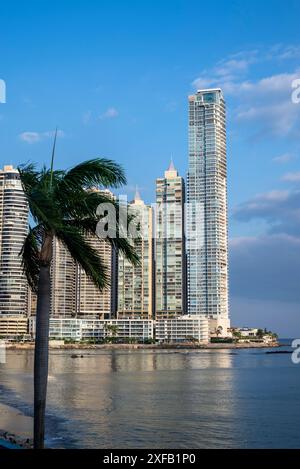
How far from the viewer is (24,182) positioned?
1181 centimetres

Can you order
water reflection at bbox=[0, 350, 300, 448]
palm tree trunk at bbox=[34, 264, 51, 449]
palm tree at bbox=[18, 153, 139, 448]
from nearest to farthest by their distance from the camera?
palm tree trunk at bbox=[34, 264, 51, 449] < palm tree at bbox=[18, 153, 139, 448] < water reflection at bbox=[0, 350, 300, 448]

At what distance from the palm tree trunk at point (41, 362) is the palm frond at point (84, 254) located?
1.03 metres

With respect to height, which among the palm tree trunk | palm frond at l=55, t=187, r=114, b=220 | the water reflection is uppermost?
palm frond at l=55, t=187, r=114, b=220

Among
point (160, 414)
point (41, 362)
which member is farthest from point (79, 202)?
point (160, 414)

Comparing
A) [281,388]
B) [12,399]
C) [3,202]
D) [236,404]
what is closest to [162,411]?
[236,404]

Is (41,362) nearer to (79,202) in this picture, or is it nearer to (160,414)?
(79,202)

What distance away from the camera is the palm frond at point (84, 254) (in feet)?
37.4

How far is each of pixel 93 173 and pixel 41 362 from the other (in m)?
3.96

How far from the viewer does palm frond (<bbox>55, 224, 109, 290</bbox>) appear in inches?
449

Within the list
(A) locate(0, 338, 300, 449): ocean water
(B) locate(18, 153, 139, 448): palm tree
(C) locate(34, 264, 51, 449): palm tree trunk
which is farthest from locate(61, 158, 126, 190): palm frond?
(A) locate(0, 338, 300, 449): ocean water

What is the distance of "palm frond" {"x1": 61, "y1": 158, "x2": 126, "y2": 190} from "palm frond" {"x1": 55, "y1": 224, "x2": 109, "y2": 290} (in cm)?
98

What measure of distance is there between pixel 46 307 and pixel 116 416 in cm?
2909

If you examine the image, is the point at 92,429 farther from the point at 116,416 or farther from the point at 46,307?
the point at 46,307

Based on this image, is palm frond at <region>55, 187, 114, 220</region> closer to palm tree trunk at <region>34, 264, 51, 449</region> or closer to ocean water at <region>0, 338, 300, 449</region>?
palm tree trunk at <region>34, 264, 51, 449</region>
